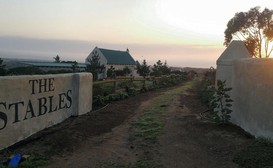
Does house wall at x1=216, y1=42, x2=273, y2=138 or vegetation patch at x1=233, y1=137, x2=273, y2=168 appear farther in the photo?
house wall at x1=216, y1=42, x2=273, y2=138

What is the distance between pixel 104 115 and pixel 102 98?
3.78 metres

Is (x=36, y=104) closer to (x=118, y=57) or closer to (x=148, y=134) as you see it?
(x=148, y=134)

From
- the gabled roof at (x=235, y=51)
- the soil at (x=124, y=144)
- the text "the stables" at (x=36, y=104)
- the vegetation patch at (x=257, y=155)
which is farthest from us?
the gabled roof at (x=235, y=51)

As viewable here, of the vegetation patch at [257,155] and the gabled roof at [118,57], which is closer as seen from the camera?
the vegetation patch at [257,155]

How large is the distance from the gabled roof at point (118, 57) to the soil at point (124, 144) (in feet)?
160

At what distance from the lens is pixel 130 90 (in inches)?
885

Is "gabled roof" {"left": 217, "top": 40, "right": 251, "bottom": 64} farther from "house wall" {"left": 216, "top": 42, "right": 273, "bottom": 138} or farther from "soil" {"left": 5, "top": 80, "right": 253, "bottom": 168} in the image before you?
"soil" {"left": 5, "top": 80, "right": 253, "bottom": 168}

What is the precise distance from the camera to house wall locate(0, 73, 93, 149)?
8617mm

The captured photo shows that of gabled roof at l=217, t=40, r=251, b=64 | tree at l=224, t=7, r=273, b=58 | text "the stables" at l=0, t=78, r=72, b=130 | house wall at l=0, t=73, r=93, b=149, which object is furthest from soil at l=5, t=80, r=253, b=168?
tree at l=224, t=7, r=273, b=58

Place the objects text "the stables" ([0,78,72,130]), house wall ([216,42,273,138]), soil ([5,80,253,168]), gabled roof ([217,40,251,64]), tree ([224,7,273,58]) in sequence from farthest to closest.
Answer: tree ([224,7,273,58])
gabled roof ([217,40,251,64])
text "the stables" ([0,78,72,130])
house wall ([216,42,273,138])
soil ([5,80,253,168])

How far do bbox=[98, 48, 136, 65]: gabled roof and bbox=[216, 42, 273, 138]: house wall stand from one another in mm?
49238

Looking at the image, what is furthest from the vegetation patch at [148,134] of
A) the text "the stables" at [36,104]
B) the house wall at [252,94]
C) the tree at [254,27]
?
the tree at [254,27]

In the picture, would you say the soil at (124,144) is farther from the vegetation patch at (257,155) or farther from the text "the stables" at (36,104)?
the text "the stables" at (36,104)

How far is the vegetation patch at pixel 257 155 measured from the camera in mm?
6840
